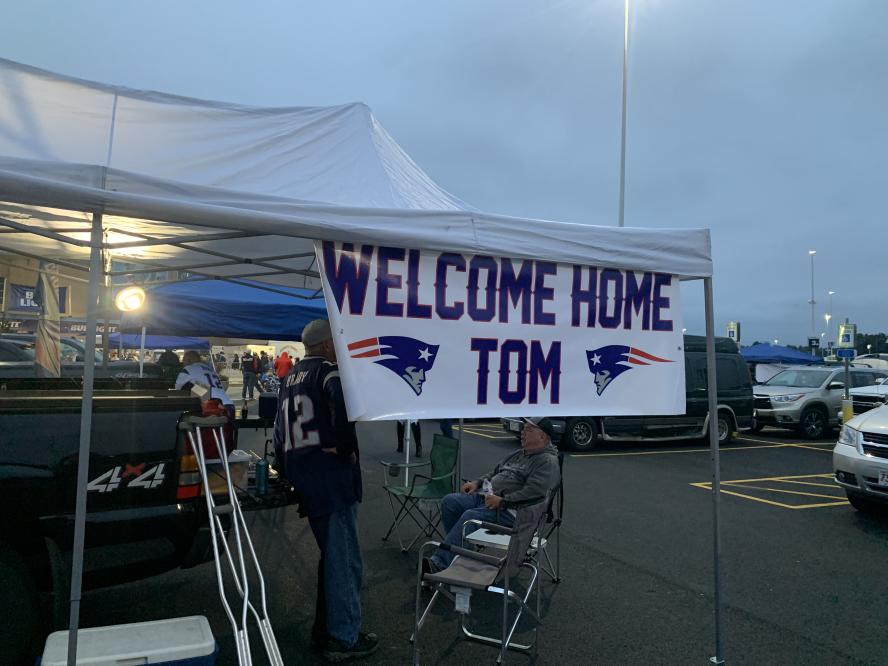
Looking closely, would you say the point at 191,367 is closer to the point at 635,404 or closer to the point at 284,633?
the point at 284,633

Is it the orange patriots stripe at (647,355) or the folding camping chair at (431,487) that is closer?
the orange patriots stripe at (647,355)

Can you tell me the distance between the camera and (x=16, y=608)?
113 inches

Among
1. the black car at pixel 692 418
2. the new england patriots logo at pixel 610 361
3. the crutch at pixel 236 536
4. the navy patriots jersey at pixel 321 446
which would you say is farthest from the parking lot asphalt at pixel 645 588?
the black car at pixel 692 418

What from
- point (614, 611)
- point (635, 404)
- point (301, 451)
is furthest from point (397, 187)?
point (614, 611)

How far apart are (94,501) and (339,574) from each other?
1.34 metres

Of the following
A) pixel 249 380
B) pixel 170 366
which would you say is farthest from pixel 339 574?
pixel 249 380

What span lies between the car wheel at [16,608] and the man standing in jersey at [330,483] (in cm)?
131

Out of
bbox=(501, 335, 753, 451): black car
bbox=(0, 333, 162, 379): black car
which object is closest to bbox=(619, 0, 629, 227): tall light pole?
bbox=(501, 335, 753, 451): black car

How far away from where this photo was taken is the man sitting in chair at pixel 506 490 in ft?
14.3

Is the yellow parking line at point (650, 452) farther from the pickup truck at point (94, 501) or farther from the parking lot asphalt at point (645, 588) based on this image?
the pickup truck at point (94, 501)

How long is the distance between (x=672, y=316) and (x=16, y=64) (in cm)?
395

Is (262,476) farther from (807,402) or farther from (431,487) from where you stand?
(807,402)

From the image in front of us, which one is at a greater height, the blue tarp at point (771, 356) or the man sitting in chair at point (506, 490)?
the blue tarp at point (771, 356)

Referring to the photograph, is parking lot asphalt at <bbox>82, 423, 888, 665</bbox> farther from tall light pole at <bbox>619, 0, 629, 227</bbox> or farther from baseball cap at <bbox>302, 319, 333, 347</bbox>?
tall light pole at <bbox>619, 0, 629, 227</bbox>
